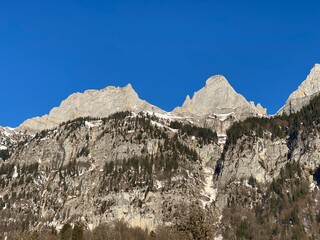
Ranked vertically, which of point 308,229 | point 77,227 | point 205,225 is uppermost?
point 308,229

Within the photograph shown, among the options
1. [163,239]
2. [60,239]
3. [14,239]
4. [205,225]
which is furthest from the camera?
[60,239]

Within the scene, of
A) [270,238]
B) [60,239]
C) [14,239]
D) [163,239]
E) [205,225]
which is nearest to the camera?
[205,225]

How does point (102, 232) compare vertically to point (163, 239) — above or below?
above

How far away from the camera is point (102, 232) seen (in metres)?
194

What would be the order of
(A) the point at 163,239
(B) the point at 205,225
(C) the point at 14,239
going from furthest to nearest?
1. (A) the point at 163,239
2. (C) the point at 14,239
3. (B) the point at 205,225

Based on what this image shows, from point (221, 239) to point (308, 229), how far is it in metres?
34.7

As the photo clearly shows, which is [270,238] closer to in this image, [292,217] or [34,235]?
[292,217]

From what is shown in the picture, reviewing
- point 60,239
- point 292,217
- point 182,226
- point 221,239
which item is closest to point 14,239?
point 60,239

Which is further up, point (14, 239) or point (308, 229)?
point (308, 229)

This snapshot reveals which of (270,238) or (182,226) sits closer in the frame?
(182,226)

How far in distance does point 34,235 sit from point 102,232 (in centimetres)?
7926

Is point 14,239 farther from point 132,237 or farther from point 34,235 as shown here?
point 132,237

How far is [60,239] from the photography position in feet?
443

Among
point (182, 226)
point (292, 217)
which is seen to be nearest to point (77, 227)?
point (182, 226)
